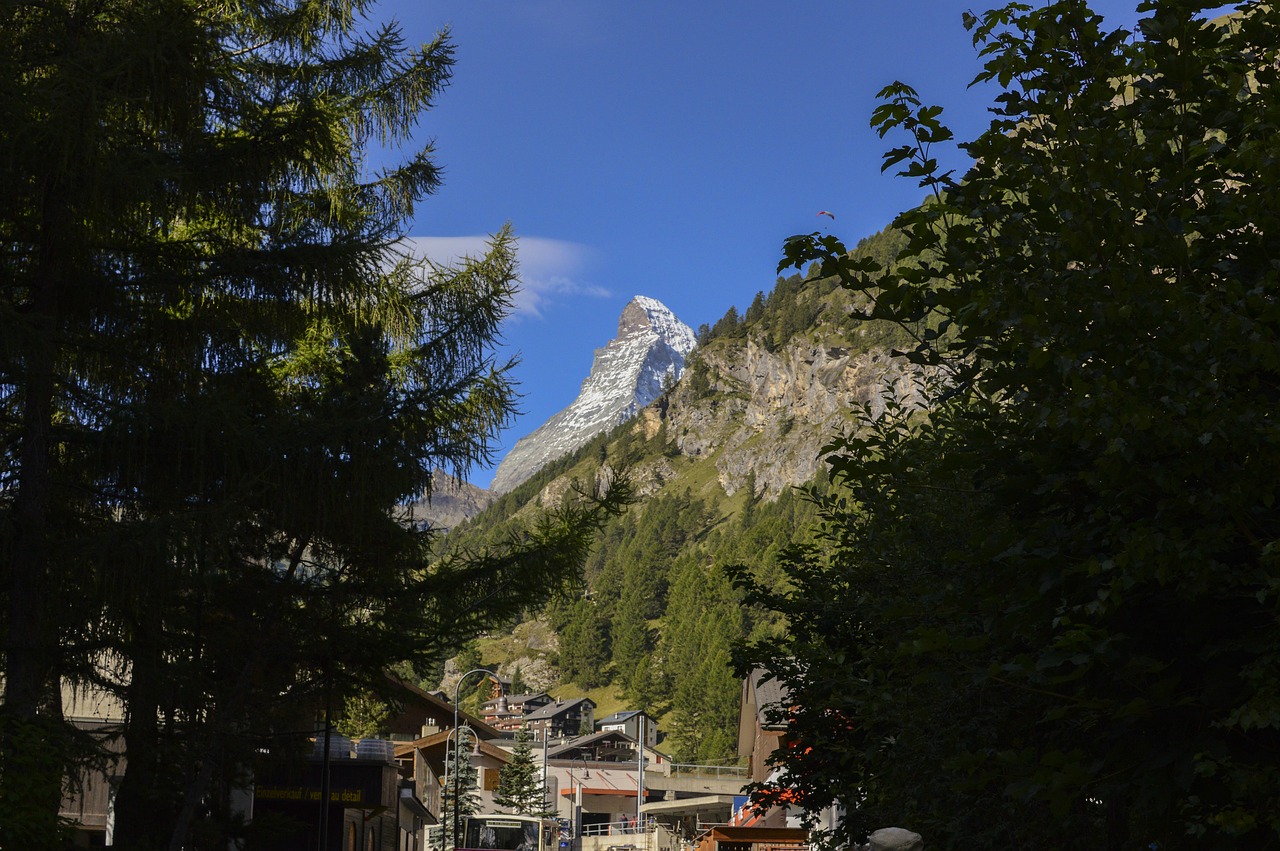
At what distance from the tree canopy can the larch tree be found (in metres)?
7.00

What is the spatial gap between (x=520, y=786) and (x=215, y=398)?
75.6 metres

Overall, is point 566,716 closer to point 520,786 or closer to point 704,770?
point 704,770

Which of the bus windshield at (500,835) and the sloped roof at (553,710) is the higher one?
the sloped roof at (553,710)

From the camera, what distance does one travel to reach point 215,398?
36.5 feet

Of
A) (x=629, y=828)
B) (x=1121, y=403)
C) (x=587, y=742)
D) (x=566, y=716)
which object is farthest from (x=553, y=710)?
(x=1121, y=403)

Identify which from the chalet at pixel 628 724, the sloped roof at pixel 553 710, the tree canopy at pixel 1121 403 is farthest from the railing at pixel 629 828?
the sloped roof at pixel 553 710

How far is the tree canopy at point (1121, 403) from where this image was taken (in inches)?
173

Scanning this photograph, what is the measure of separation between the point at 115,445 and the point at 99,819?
757 inches

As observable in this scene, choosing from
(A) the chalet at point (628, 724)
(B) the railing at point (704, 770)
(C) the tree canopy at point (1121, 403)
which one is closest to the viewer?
(C) the tree canopy at point (1121, 403)

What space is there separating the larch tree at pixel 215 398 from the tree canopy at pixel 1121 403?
700 cm

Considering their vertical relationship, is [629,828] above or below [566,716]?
below

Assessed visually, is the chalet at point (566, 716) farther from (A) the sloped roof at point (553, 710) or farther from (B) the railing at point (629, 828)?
(B) the railing at point (629, 828)

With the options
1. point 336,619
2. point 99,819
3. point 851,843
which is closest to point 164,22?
point 336,619

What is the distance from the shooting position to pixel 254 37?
1438 cm
